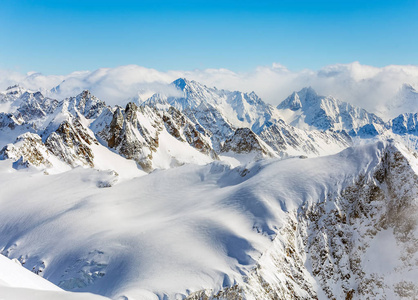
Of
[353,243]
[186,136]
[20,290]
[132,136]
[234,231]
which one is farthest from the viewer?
[186,136]

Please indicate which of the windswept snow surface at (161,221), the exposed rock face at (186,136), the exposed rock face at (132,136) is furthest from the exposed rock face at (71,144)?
the exposed rock face at (186,136)

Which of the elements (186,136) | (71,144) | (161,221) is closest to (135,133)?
(71,144)

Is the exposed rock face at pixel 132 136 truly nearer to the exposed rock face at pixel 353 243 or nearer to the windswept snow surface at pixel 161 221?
the windswept snow surface at pixel 161 221

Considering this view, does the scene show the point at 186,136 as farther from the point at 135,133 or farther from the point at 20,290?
the point at 20,290

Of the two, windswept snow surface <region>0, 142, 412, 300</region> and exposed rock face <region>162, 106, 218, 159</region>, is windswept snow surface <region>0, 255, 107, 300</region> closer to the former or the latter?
windswept snow surface <region>0, 142, 412, 300</region>

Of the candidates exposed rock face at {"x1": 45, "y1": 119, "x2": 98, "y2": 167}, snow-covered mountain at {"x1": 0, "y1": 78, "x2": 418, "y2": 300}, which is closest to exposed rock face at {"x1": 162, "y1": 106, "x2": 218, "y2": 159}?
exposed rock face at {"x1": 45, "y1": 119, "x2": 98, "y2": 167}
